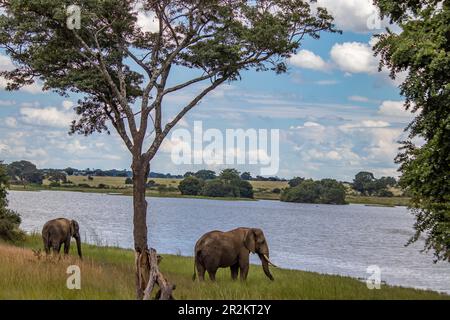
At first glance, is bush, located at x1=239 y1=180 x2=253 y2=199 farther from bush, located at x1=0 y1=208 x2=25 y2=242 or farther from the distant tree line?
bush, located at x1=0 y1=208 x2=25 y2=242

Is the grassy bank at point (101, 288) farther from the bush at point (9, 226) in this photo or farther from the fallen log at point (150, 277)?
the bush at point (9, 226)

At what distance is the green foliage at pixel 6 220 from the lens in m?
32.8

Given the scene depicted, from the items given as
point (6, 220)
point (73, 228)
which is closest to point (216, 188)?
point (6, 220)

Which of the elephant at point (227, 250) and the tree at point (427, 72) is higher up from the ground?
the tree at point (427, 72)

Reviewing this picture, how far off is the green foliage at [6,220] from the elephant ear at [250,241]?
17.1m

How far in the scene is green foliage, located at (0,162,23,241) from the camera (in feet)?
108

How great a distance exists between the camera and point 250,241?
20.9m

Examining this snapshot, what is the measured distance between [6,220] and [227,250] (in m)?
17.2

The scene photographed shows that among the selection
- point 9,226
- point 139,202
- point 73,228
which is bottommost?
point 9,226

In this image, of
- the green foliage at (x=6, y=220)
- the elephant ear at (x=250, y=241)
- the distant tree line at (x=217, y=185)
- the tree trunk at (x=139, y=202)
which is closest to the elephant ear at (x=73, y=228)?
the tree trunk at (x=139, y=202)

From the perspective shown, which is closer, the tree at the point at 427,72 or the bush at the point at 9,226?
the tree at the point at 427,72

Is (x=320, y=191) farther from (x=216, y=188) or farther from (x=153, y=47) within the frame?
(x=153, y=47)

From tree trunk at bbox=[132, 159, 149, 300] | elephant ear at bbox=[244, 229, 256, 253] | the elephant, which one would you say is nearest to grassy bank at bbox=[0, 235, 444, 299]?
the elephant
